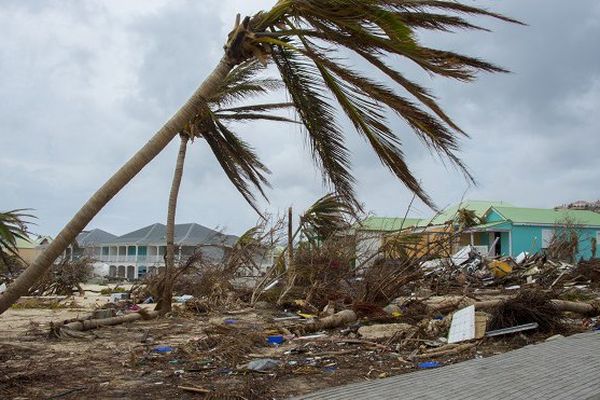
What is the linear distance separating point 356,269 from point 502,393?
28.8 ft

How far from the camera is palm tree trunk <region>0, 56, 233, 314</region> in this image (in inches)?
194

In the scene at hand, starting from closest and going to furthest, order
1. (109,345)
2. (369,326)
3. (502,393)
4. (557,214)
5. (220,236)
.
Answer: (502,393) < (109,345) < (369,326) < (220,236) < (557,214)

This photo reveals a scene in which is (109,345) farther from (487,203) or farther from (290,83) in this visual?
(487,203)

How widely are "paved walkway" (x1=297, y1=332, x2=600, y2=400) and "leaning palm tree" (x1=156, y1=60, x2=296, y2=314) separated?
582cm

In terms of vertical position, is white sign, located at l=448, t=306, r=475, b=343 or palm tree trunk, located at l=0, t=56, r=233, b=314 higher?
palm tree trunk, located at l=0, t=56, r=233, b=314

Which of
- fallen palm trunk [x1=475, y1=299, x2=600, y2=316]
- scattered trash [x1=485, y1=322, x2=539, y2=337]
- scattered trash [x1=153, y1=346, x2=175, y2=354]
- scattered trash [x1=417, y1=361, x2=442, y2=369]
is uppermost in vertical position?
fallen palm trunk [x1=475, y1=299, x2=600, y2=316]

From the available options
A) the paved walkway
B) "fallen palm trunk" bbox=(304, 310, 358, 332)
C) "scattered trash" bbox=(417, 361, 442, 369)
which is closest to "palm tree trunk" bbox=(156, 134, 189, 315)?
"fallen palm trunk" bbox=(304, 310, 358, 332)

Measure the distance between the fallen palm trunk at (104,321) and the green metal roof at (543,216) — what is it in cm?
2649

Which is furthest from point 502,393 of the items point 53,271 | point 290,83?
point 53,271

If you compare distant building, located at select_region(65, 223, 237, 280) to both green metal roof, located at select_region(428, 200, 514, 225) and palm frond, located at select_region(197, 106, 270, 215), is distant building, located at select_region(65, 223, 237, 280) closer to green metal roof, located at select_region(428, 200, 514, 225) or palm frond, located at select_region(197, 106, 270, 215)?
green metal roof, located at select_region(428, 200, 514, 225)

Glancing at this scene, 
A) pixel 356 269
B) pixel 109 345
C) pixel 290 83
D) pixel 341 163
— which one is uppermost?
pixel 290 83

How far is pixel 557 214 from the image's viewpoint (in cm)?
3684

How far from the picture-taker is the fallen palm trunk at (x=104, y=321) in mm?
10070

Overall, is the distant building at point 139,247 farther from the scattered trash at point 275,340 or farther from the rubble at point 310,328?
the scattered trash at point 275,340
